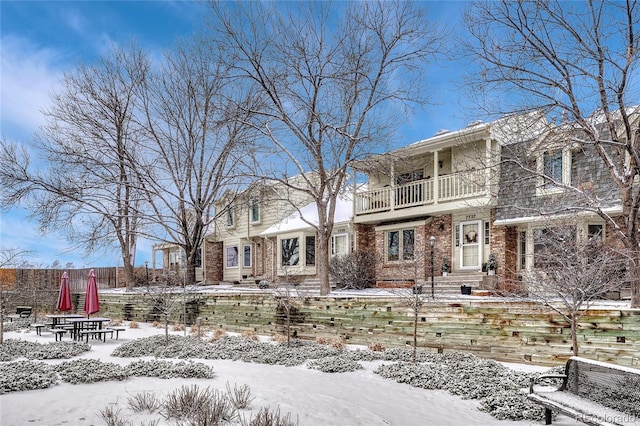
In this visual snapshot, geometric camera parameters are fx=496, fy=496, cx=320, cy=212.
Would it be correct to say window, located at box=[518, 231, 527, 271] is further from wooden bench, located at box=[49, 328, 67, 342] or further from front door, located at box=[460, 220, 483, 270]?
wooden bench, located at box=[49, 328, 67, 342]

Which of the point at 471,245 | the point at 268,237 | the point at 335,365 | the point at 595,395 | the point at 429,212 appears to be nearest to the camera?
the point at 595,395

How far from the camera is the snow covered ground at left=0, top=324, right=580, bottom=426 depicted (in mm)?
6145

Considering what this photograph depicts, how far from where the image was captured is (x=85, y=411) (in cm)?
629

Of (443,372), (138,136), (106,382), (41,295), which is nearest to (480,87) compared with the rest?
(443,372)

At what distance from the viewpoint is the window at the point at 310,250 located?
25.6 metres

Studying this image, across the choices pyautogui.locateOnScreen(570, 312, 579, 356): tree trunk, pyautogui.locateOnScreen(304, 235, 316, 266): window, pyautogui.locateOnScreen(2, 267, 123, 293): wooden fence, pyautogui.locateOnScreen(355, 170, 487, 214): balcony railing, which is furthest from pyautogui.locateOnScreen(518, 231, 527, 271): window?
pyautogui.locateOnScreen(2, 267, 123, 293): wooden fence

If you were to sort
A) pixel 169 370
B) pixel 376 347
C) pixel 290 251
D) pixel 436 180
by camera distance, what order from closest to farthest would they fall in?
pixel 169 370
pixel 376 347
pixel 436 180
pixel 290 251

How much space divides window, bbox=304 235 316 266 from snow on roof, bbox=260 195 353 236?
862 mm

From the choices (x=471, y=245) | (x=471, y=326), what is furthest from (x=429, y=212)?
(x=471, y=326)

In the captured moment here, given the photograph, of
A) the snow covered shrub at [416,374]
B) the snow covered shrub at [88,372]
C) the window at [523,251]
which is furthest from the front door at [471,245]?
the snow covered shrub at [88,372]

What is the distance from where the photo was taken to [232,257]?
32.7 m

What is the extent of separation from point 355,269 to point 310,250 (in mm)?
4980

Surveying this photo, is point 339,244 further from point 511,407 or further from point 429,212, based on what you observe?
point 511,407

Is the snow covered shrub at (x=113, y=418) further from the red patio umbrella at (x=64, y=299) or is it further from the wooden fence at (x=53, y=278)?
the wooden fence at (x=53, y=278)
